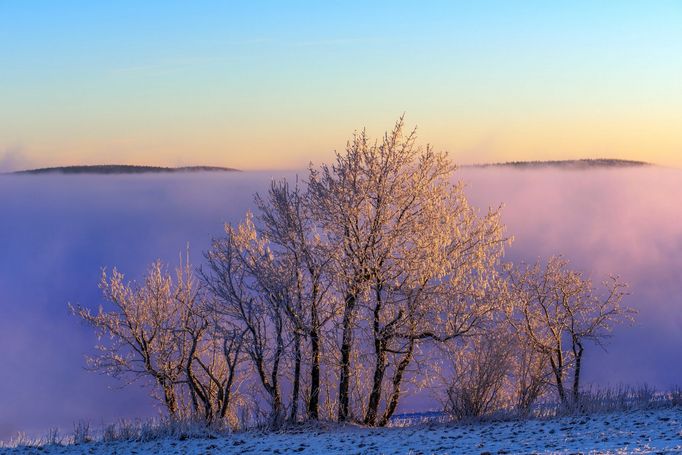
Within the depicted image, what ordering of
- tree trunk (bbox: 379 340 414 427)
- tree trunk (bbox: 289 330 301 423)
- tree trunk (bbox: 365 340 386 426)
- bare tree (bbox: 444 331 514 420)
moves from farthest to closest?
tree trunk (bbox: 379 340 414 427) → tree trunk (bbox: 365 340 386 426) → tree trunk (bbox: 289 330 301 423) → bare tree (bbox: 444 331 514 420)

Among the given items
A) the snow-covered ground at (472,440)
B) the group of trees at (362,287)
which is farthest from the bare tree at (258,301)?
the snow-covered ground at (472,440)

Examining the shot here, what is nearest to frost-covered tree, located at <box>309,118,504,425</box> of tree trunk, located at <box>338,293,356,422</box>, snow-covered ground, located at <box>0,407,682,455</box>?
tree trunk, located at <box>338,293,356,422</box>

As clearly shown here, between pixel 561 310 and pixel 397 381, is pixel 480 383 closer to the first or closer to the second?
pixel 397 381

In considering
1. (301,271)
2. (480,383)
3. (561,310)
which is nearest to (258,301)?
(301,271)

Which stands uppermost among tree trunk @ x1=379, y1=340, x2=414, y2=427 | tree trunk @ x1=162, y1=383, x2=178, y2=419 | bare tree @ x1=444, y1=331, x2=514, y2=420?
bare tree @ x1=444, y1=331, x2=514, y2=420

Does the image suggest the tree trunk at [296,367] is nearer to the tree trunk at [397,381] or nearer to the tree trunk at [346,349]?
the tree trunk at [346,349]

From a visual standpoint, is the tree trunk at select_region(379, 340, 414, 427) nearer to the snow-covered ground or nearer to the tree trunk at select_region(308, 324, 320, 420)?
the tree trunk at select_region(308, 324, 320, 420)

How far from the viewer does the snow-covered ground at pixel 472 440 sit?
34.2 feet

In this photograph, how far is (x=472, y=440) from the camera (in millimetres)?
11508

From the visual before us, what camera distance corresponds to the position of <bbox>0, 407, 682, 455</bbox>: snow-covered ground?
34.2ft

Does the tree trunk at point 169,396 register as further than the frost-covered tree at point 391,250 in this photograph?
Yes

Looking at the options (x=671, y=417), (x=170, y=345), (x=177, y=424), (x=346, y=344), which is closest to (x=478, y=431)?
(x=671, y=417)

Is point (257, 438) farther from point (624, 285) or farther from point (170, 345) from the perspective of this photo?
point (624, 285)

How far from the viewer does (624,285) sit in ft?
111
